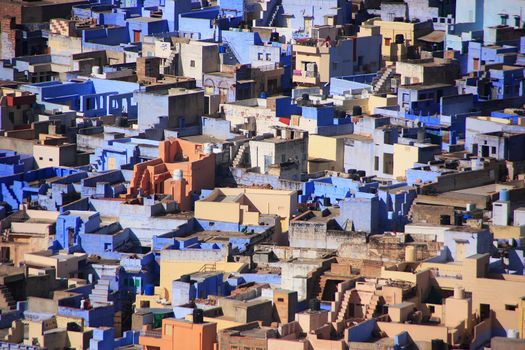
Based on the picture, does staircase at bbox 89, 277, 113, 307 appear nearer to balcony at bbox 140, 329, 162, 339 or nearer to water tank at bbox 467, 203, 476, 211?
balcony at bbox 140, 329, 162, 339

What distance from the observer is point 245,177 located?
70.8 meters

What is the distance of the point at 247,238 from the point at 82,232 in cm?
476

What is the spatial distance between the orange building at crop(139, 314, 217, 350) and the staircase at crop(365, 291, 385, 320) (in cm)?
365

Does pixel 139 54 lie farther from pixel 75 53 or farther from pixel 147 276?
pixel 147 276

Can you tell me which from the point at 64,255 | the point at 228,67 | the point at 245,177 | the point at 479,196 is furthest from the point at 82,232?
the point at 228,67

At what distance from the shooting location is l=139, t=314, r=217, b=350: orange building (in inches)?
2196

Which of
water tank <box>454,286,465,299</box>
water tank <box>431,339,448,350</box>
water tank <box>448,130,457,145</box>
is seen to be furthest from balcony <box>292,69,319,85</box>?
water tank <box>431,339,448,350</box>

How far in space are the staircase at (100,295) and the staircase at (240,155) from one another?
11.2 meters

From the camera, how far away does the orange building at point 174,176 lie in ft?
226

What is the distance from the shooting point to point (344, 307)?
5694 cm

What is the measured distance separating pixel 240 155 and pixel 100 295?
12292mm

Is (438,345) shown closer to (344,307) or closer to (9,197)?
(344,307)

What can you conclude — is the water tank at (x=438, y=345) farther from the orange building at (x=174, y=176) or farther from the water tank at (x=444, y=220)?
the orange building at (x=174, y=176)

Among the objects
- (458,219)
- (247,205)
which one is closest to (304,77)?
(247,205)
